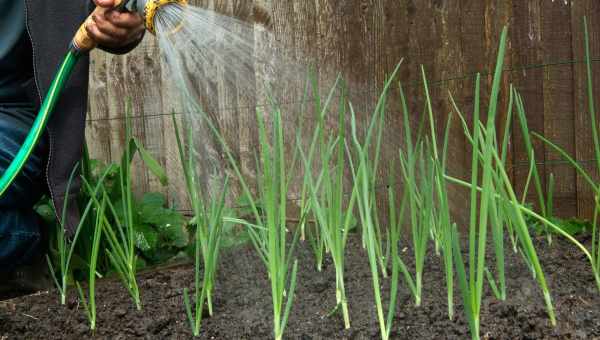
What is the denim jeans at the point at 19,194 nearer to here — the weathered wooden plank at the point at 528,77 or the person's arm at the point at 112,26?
the person's arm at the point at 112,26

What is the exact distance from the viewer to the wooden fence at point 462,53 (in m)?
3.01

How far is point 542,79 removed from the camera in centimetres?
306

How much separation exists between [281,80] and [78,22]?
1349 millimetres

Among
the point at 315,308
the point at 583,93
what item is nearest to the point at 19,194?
the point at 315,308

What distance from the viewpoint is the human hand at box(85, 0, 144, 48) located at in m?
1.54

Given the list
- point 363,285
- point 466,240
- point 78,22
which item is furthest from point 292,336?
point 78,22

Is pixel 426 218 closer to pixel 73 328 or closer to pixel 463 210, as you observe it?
pixel 73 328

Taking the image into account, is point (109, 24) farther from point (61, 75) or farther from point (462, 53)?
point (462, 53)

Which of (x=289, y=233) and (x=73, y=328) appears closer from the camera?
(x=73, y=328)

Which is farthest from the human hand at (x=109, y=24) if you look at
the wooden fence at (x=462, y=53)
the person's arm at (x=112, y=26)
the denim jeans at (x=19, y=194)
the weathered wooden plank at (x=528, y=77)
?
the weathered wooden plank at (x=528, y=77)

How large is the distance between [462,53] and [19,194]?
1.96 m

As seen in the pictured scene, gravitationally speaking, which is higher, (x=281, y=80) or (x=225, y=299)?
(x=281, y=80)

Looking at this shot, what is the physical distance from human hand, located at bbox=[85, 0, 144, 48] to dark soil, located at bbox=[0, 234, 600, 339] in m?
0.65

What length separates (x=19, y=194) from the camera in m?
2.19
